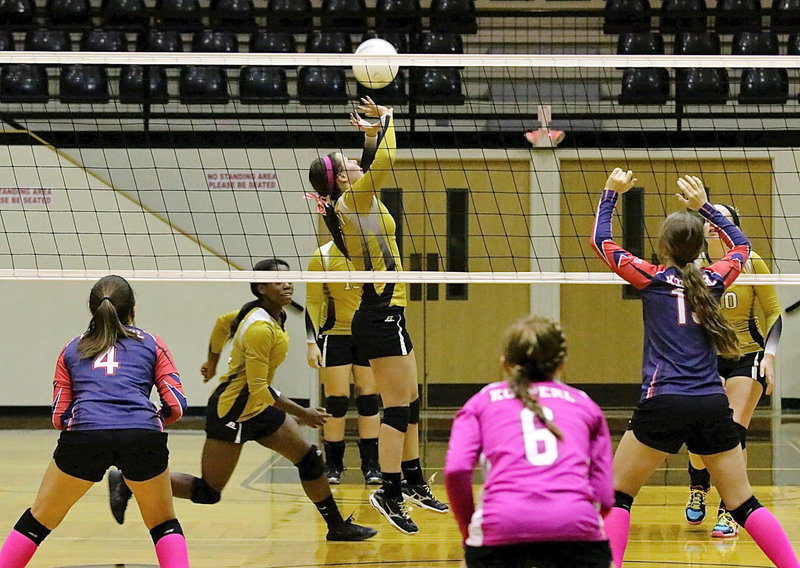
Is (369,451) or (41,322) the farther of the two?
(41,322)

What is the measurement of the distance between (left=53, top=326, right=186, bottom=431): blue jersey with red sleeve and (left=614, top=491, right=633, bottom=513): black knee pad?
1641mm

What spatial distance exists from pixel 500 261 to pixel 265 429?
221 inches

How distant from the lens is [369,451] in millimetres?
6855

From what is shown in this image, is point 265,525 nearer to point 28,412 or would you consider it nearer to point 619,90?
point 28,412

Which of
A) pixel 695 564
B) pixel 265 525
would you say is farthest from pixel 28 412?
pixel 695 564

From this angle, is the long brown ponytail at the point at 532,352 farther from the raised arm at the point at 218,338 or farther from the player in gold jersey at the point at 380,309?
the raised arm at the point at 218,338

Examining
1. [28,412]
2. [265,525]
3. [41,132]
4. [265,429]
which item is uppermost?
[41,132]

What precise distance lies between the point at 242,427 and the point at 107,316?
3.76 feet

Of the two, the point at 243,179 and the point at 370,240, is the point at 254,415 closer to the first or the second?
the point at 370,240

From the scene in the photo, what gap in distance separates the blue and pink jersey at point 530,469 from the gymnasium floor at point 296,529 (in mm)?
2020

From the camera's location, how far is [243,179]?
10242 mm

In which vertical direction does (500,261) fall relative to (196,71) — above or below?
below

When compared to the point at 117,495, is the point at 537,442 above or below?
above

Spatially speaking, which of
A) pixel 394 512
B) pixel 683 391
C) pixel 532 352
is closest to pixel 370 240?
pixel 394 512
